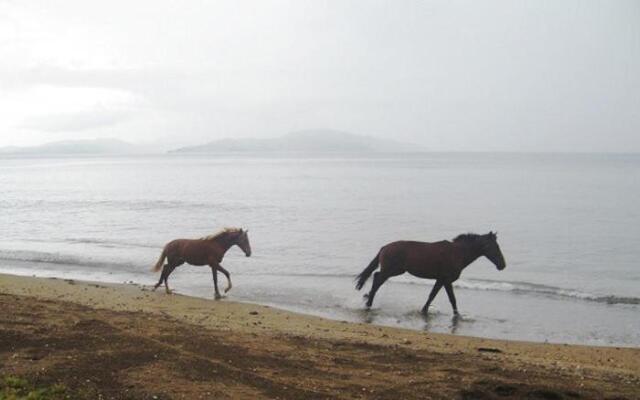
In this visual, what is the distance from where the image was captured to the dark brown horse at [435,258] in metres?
14.9

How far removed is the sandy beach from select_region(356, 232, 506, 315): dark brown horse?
2.65 metres

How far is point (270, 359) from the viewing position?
28.3 ft

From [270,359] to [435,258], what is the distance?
7333mm

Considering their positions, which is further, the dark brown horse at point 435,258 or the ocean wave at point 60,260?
the ocean wave at point 60,260

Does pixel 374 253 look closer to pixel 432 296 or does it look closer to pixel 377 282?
pixel 377 282

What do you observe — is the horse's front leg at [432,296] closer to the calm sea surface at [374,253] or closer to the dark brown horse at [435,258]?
the dark brown horse at [435,258]

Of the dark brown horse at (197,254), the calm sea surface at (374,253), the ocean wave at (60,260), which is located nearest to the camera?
the calm sea surface at (374,253)

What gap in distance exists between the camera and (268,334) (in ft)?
35.9

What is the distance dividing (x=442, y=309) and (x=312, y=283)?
16.5ft

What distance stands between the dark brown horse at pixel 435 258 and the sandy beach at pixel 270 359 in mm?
2651

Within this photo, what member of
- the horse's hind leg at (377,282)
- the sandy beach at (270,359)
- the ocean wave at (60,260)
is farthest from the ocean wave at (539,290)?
the ocean wave at (60,260)

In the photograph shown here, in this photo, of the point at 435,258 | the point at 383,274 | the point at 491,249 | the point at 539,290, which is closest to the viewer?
the point at 435,258

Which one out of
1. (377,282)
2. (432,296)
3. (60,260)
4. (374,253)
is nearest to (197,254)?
(377,282)

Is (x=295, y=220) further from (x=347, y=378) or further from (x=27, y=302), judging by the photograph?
(x=347, y=378)
